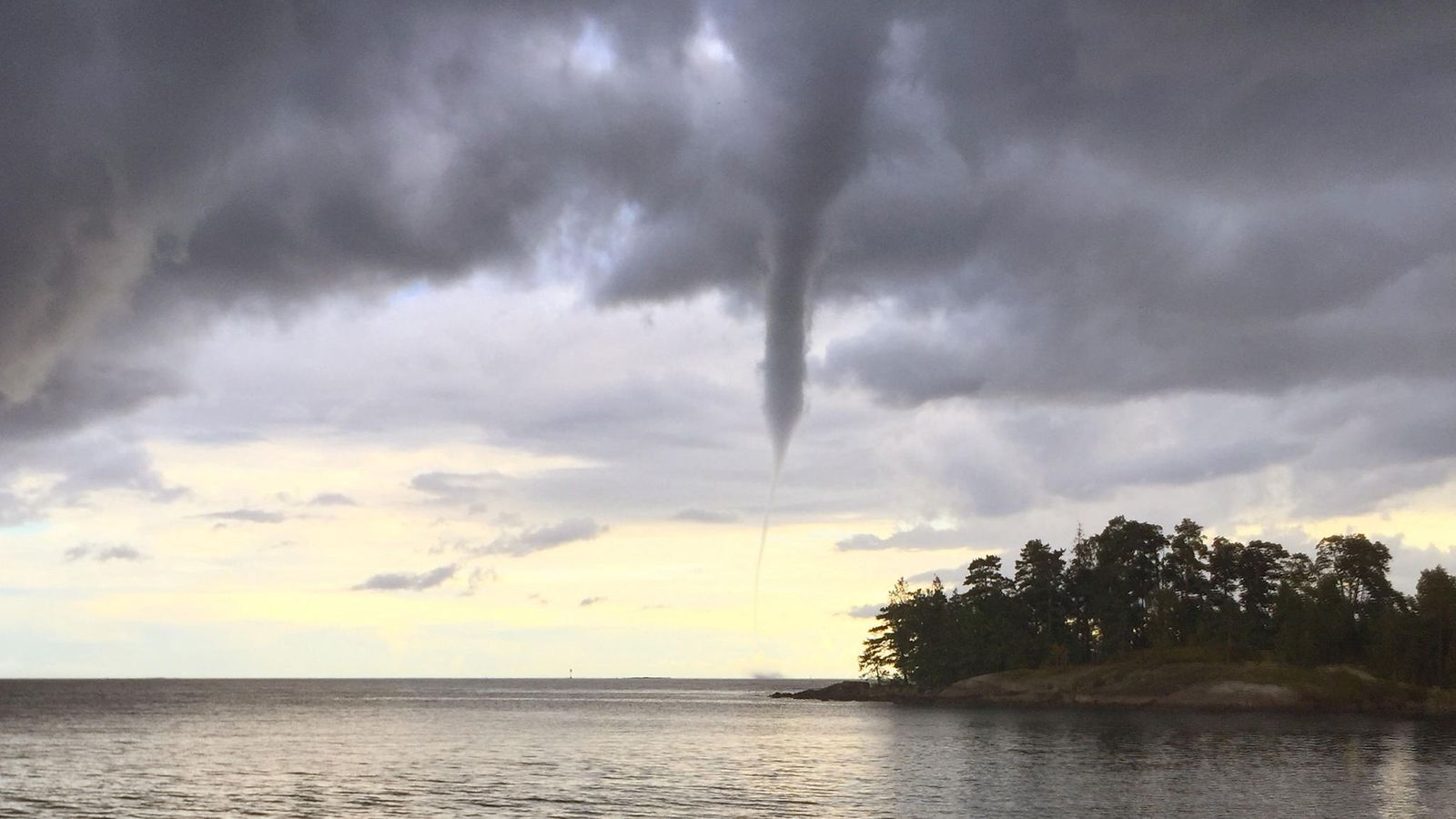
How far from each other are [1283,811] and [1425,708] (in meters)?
114

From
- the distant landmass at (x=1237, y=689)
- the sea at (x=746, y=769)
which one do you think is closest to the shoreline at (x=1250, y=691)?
the distant landmass at (x=1237, y=689)

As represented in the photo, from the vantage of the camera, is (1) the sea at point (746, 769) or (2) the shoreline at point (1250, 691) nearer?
(1) the sea at point (746, 769)

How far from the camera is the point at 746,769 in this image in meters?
97.1

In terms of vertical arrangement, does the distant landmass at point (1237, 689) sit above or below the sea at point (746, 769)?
above

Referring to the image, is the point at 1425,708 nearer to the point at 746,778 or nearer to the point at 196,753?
the point at 746,778

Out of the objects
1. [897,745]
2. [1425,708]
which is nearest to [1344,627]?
[1425,708]

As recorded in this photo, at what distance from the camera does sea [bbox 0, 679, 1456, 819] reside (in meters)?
71.9

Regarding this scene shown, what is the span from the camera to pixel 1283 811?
69312 millimetres

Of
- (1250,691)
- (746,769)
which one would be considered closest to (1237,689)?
(1250,691)

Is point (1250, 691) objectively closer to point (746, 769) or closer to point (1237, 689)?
point (1237, 689)

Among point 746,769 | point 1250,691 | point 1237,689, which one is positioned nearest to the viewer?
point 746,769

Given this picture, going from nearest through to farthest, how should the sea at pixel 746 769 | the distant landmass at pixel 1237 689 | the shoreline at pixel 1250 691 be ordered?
the sea at pixel 746 769 → the shoreline at pixel 1250 691 → the distant landmass at pixel 1237 689

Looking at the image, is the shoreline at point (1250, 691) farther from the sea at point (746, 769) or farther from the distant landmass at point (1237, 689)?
the sea at point (746, 769)

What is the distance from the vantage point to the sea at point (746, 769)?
7188cm
